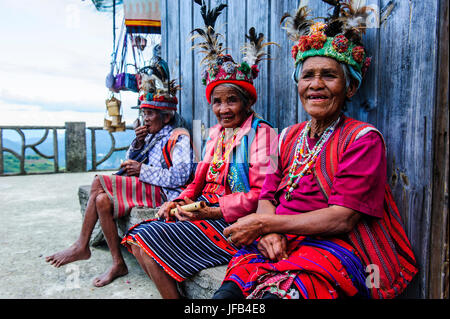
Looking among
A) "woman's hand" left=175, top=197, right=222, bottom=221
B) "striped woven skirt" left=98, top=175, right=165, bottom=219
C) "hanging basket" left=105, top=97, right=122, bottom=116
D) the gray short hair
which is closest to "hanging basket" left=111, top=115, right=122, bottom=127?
"hanging basket" left=105, top=97, right=122, bottom=116

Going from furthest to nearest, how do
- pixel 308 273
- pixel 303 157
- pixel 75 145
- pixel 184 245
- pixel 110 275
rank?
1. pixel 75 145
2. pixel 110 275
3. pixel 184 245
4. pixel 303 157
5. pixel 308 273

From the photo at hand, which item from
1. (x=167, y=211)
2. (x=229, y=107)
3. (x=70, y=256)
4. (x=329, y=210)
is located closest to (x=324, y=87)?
(x=329, y=210)

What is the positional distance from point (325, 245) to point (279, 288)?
0.99 feet

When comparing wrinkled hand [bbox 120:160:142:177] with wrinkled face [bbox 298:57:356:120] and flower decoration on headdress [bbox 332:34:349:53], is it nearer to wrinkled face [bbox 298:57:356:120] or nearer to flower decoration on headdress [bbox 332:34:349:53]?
wrinkled face [bbox 298:57:356:120]

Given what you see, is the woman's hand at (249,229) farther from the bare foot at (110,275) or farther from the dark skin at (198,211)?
the bare foot at (110,275)

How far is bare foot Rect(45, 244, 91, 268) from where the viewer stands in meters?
2.83

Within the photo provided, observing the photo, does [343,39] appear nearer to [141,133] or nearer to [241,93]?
[241,93]

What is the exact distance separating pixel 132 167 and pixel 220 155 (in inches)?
46.8

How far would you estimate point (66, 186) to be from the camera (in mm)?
7293

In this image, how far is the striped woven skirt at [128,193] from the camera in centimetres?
291

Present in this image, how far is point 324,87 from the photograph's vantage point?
152 cm

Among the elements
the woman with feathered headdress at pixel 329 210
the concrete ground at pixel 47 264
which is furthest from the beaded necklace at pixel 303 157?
the concrete ground at pixel 47 264

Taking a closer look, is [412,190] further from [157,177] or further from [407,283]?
[157,177]
